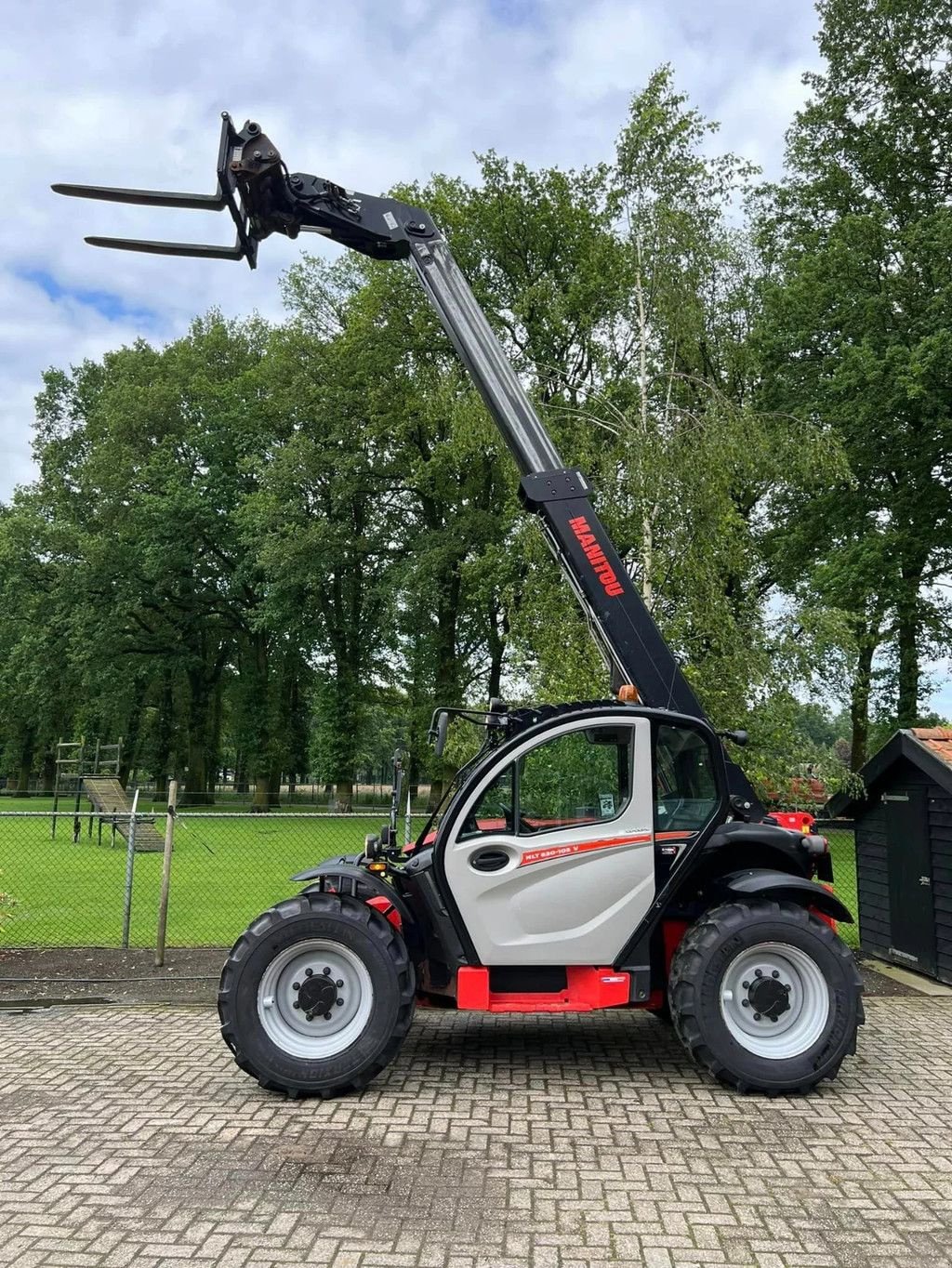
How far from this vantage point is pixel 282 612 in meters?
28.5

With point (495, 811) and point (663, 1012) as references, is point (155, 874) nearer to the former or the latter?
point (663, 1012)

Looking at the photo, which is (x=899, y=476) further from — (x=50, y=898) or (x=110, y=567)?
(x=110, y=567)

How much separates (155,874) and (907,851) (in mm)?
11657

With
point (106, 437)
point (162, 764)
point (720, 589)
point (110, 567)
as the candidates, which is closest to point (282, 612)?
point (110, 567)

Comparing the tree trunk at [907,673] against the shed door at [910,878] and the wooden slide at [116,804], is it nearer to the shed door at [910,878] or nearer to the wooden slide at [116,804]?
the shed door at [910,878]

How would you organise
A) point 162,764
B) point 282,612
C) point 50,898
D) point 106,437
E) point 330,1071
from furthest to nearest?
point 162,764
point 106,437
point 282,612
point 50,898
point 330,1071

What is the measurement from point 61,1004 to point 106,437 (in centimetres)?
3046

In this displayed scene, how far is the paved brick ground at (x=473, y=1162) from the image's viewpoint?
3.52 metres

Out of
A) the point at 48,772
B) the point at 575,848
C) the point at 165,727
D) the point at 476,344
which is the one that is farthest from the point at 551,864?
the point at 48,772

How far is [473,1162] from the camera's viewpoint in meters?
4.29

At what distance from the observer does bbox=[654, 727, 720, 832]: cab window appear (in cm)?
559

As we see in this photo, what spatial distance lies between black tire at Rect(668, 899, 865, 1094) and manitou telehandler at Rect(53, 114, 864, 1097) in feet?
0.03

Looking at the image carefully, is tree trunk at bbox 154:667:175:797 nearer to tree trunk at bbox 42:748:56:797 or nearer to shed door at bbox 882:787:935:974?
tree trunk at bbox 42:748:56:797

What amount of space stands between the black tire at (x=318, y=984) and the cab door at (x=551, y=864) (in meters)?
0.52
